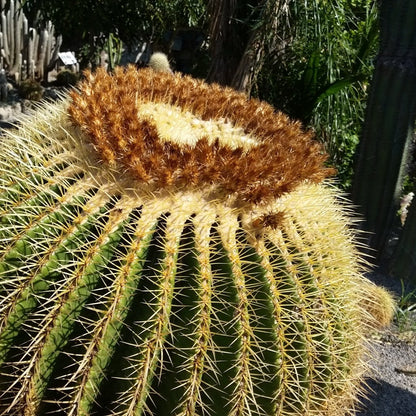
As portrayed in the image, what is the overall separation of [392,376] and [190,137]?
6.13 feet

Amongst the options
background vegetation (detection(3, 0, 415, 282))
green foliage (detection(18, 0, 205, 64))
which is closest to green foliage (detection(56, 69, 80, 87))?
green foliage (detection(18, 0, 205, 64))

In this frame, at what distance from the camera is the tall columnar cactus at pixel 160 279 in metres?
1.37

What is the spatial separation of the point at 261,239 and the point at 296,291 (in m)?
0.16

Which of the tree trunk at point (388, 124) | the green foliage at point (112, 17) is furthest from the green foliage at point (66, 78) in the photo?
the tree trunk at point (388, 124)

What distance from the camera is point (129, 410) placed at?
135 centimetres

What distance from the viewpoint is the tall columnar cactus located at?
1370mm

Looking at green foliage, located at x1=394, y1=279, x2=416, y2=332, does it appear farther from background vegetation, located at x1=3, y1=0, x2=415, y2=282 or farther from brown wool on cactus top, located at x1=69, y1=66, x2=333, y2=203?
background vegetation, located at x1=3, y1=0, x2=415, y2=282

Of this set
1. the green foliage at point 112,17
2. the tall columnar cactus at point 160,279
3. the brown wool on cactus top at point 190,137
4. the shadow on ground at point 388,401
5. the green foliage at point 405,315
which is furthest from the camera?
the green foliage at point 112,17

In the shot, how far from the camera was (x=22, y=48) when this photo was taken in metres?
8.94

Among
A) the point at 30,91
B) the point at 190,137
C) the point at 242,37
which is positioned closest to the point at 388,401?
the point at 190,137

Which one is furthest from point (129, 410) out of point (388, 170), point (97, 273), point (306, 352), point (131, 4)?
point (131, 4)

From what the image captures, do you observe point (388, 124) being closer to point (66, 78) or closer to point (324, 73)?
point (324, 73)

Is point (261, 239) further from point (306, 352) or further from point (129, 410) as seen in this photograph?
point (129, 410)

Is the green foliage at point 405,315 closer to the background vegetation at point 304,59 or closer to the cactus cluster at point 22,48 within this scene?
the background vegetation at point 304,59
